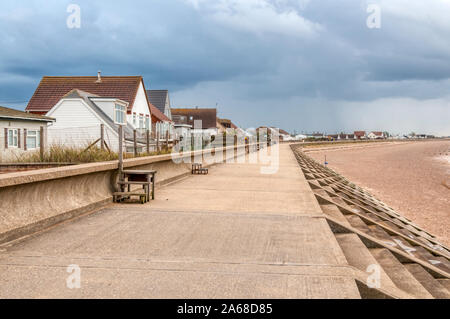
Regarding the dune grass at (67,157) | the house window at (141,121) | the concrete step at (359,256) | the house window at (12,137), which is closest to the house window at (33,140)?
the house window at (12,137)

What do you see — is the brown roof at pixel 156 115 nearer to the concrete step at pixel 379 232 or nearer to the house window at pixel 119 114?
the house window at pixel 119 114

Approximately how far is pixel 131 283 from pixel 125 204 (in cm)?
557

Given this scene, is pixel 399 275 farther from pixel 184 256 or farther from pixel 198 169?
pixel 198 169

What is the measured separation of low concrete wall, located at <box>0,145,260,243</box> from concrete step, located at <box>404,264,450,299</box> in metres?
5.86

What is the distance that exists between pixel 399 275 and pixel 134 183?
620 cm

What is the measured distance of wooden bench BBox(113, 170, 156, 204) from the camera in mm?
10248

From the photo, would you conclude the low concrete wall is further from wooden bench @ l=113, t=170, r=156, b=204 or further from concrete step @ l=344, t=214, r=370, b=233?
concrete step @ l=344, t=214, r=370, b=233

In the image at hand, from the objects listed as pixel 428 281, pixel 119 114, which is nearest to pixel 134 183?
pixel 428 281

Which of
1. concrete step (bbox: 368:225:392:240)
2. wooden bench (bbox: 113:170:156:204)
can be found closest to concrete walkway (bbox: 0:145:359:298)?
wooden bench (bbox: 113:170:156:204)

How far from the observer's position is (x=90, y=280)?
4.75m

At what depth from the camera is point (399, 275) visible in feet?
20.3
